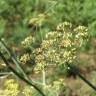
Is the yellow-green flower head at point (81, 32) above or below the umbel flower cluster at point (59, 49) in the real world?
above

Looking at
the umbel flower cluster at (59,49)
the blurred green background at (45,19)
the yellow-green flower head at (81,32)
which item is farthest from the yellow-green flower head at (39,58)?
the blurred green background at (45,19)

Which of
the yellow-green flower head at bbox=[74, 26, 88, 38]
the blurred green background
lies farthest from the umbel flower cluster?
the blurred green background

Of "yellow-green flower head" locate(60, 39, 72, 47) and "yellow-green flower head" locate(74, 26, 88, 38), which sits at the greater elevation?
"yellow-green flower head" locate(74, 26, 88, 38)

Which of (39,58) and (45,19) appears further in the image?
(45,19)

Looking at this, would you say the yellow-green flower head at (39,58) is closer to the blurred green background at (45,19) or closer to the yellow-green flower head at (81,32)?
the yellow-green flower head at (81,32)

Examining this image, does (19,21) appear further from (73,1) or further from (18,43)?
(73,1)

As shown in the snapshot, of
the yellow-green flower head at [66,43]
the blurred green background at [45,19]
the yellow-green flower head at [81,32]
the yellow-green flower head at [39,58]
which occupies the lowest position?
the blurred green background at [45,19]

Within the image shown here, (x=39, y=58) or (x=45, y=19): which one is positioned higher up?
(x=39, y=58)

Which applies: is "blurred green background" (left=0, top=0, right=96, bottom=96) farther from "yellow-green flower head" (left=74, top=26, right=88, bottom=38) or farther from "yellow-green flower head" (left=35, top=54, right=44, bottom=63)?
"yellow-green flower head" (left=35, top=54, right=44, bottom=63)

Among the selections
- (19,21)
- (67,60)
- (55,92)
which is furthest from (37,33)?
(67,60)

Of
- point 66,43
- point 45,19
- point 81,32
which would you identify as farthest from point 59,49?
point 45,19

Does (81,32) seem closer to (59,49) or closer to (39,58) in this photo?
(59,49)
